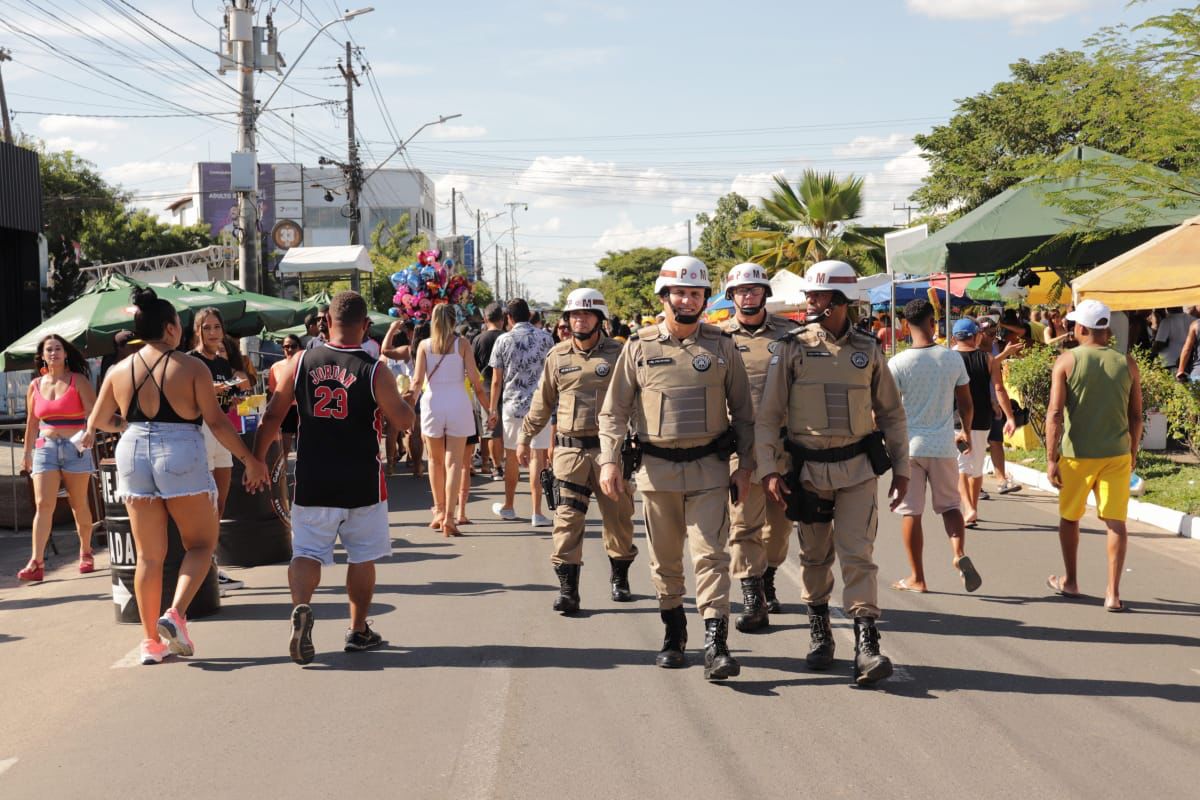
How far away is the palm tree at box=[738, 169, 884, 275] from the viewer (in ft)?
109

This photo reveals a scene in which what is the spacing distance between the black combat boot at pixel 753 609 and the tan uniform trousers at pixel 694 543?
2.81 feet

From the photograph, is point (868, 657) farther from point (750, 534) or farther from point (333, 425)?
point (333, 425)

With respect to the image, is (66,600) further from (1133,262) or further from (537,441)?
(1133,262)

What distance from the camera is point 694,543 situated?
6.25 meters

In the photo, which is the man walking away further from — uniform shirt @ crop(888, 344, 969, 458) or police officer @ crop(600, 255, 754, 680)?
police officer @ crop(600, 255, 754, 680)

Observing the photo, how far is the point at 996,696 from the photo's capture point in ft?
19.1

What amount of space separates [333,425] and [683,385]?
188cm

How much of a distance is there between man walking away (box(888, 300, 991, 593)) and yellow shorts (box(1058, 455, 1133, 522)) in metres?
0.70

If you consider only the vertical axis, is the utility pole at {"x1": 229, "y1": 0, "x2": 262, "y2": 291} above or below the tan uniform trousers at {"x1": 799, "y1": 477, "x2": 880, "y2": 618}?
above

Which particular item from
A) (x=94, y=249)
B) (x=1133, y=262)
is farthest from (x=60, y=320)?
(x=94, y=249)

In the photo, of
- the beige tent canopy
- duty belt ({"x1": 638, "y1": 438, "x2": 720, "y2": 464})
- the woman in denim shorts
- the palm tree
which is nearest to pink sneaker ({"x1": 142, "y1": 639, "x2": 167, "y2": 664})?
the woman in denim shorts

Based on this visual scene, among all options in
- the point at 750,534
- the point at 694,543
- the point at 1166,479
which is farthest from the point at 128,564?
the point at 1166,479

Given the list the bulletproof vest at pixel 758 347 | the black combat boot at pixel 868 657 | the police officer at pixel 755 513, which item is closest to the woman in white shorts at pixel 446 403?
the police officer at pixel 755 513

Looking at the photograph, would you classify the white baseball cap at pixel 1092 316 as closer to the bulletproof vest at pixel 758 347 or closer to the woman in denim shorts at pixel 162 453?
the bulletproof vest at pixel 758 347
